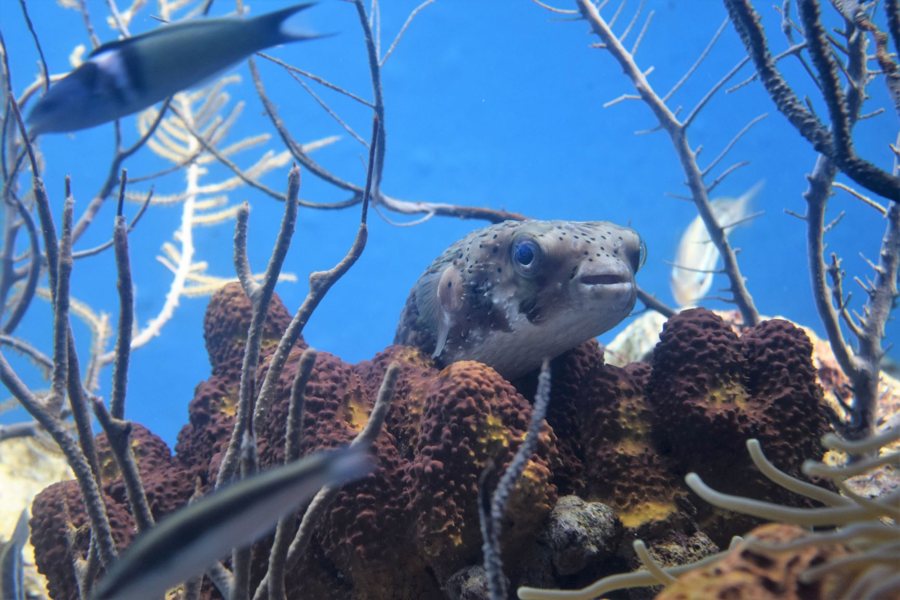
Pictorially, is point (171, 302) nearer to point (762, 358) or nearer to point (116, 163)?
point (116, 163)

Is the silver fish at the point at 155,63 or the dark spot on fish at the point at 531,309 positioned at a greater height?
the silver fish at the point at 155,63

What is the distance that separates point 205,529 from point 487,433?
1409mm

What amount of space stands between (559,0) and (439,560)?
136 feet

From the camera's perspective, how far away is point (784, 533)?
125 cm

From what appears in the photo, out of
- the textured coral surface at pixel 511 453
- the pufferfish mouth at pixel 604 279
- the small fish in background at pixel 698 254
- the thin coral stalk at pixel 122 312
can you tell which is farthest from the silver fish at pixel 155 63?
the small fish in background at pixel 698 254

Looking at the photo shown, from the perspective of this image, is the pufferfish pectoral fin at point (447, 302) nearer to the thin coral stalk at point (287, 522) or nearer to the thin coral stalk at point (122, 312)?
the thin coral stalk at point (287, 522)

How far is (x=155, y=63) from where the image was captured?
68.9 inches

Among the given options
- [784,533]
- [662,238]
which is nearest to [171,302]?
[784,533]

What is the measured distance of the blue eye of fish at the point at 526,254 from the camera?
3027mm

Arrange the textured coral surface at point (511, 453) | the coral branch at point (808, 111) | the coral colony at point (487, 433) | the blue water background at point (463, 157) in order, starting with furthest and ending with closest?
1. the blue water background at point (463, 157)
2. the textured coral surface at point (511, 453)
3. the coral branch at point (808, 111)
4. the coral colony at point (487, 433)

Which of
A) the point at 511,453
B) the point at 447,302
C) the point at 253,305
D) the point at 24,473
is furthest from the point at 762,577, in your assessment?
the point at 24,473

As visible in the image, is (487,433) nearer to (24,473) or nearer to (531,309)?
(531,309)

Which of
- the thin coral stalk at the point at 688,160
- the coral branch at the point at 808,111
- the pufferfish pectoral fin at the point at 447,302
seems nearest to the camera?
the coral branch at the point at 808,111

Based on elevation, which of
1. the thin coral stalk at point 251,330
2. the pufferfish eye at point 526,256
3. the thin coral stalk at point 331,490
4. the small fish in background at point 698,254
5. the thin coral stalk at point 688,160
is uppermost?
the small fish in background at point 698,254
